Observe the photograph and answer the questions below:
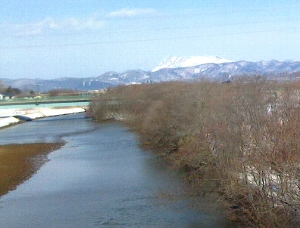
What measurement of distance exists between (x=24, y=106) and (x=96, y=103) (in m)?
7.19

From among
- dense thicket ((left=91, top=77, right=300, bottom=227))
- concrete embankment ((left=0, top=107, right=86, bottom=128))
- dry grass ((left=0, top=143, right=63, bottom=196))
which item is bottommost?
concrete embankment ((left=0, top=107, right=86, bottom=128))

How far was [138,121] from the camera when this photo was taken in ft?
98.4

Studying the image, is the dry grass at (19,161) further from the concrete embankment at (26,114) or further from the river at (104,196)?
the concrete embankment at (26,114)

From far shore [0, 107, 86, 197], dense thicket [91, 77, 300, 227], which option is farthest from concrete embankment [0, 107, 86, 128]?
dense thicket [91, 77, 300, 227]

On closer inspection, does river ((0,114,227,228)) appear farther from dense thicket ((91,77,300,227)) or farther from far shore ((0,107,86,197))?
dense thicket ((91,77,300,227))

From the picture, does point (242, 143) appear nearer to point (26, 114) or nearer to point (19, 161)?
point (19, 161)

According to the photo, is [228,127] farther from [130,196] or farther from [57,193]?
[57,193]

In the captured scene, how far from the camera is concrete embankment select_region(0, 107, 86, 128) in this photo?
46.2 meters

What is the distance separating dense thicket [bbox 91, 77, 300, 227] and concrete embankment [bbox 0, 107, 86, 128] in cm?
2457

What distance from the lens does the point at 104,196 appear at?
14188 millimetres

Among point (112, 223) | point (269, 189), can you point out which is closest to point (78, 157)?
point (112, 223)

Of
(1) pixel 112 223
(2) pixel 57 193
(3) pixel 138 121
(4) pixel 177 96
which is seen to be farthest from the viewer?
(3) pixel 138 121

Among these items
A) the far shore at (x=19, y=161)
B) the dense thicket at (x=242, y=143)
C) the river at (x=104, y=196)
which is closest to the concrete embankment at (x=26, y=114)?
the far shore at (x=19, y=161)

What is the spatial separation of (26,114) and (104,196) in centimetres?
4145
